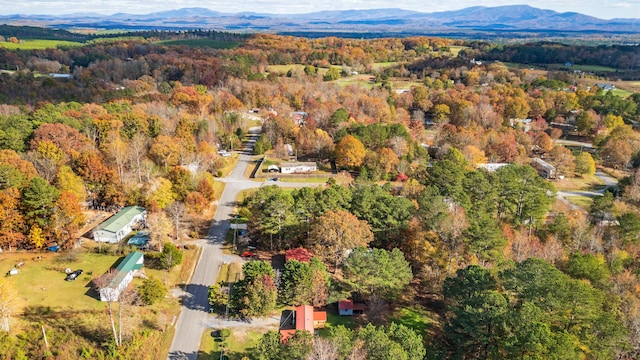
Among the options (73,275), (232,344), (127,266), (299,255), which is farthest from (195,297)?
(73,275)

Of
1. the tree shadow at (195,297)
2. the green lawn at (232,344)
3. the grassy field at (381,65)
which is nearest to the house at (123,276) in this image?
the tree shadow at (195,297)

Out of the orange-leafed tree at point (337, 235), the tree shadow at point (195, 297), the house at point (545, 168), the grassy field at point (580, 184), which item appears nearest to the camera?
the tree shadow at point (195, 297)

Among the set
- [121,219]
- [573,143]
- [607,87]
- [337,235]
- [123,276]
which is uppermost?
[607,87]

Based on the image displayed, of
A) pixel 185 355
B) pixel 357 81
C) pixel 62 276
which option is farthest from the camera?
pixel 357 81

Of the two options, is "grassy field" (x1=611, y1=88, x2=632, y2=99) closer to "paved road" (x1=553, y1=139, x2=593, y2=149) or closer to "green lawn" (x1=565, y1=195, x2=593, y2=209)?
"paved road" (x1=553, y1=139, x2=593, y2=149)

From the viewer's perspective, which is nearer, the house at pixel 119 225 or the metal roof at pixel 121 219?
the house at pixel 119 225

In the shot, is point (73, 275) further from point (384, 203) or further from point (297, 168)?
point (297, 168)

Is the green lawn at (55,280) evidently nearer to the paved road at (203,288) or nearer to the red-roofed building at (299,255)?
the paved road at (203,288)
